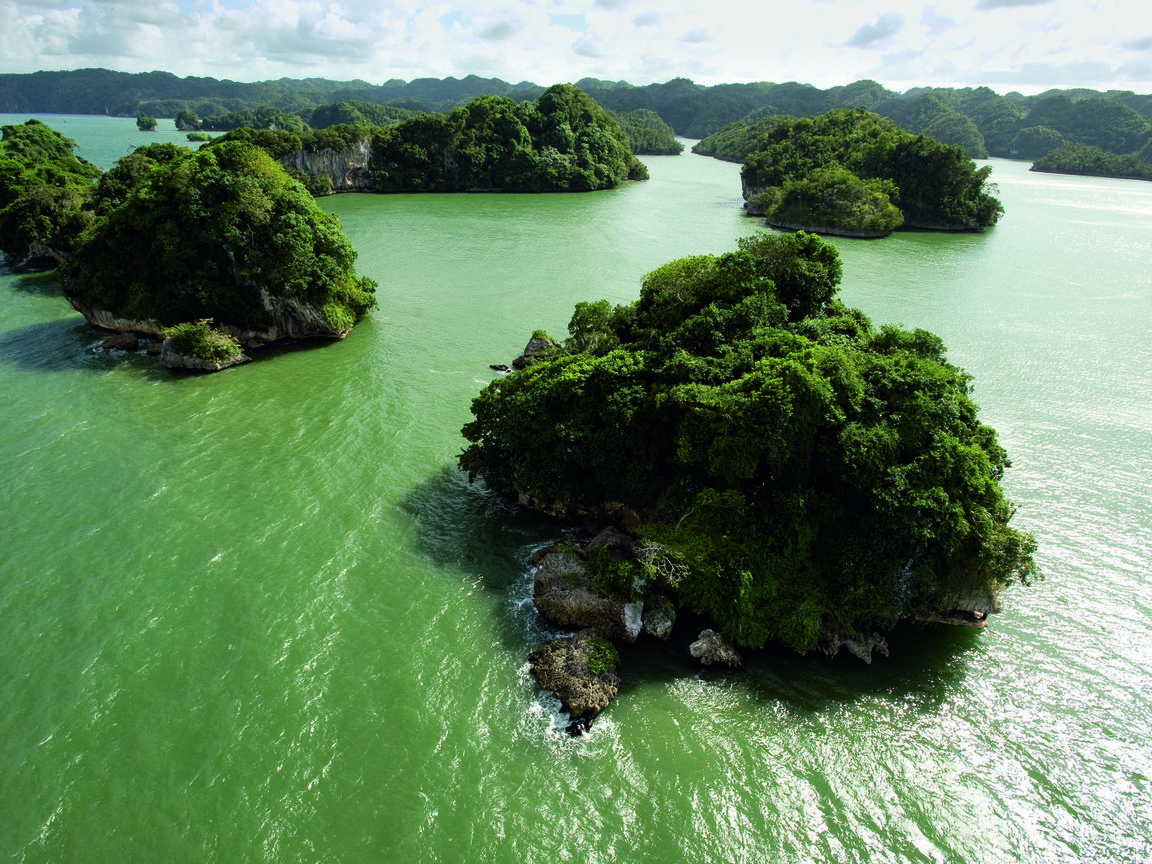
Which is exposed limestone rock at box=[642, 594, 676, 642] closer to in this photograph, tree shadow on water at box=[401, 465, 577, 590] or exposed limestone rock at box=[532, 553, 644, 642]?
exposed limestone rock at box=[532, 553, 644, 642]

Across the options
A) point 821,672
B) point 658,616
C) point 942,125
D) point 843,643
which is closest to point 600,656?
point 658,616

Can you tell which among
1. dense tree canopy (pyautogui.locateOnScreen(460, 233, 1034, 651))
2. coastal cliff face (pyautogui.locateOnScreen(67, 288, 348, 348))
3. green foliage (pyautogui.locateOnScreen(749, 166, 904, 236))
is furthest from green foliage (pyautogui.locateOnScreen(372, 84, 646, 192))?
dense tree canopy (pyautogui.locateOnScreen(460, 233, 1034, 651))

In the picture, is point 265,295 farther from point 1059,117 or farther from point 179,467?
point 1059,117

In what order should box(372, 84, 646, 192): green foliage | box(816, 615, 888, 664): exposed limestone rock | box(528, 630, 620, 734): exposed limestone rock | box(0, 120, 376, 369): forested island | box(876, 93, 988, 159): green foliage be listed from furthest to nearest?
1. box(876, 93, 988, 159): green foliage
2. box(372, 84, 646, 192): green foliage
3. box(0, 120, 376, 369): forested island
4. box(816, 615, 888, 664): exposed limestone rock
5. box(528, 630, 620, 734): exposed limestone rock

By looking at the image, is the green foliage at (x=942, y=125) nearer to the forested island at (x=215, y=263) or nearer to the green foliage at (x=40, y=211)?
the forested island at (x=215, y=263)

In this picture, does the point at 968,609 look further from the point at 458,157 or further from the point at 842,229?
the point at 458,157

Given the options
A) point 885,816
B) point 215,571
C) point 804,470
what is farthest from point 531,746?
point 215,571
